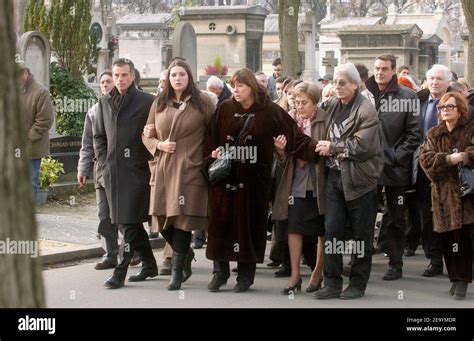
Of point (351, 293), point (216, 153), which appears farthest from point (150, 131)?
point (351, 293)

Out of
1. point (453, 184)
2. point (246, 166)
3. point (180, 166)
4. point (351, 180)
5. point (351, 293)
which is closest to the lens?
point (351, 180)

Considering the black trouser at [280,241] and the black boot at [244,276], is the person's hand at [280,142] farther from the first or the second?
the black boot at [244,276]

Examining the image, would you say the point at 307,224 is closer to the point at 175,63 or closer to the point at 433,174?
the point at 433,174

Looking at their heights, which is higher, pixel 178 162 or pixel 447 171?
pixel 178 162

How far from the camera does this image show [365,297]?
9719 mm

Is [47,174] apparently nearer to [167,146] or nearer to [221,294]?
[167,146]

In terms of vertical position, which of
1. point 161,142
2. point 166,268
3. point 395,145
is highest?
point 161,142

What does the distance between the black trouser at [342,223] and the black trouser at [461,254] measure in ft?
2.41

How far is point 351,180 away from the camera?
30.9ft

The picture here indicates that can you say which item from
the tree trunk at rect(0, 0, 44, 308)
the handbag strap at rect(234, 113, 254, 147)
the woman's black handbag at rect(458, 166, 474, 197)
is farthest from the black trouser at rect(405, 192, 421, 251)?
the tree trunk at rect(0, 0, 44, 308)

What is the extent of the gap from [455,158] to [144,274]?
318cm

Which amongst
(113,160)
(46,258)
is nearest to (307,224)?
(113,160)

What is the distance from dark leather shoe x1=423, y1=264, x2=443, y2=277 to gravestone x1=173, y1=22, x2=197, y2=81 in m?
13.1
